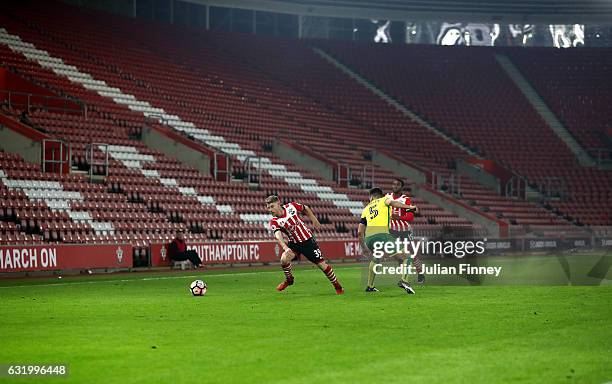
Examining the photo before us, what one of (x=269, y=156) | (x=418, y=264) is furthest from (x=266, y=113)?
(x=418, y=264)

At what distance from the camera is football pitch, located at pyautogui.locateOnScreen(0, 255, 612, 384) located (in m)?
10.1

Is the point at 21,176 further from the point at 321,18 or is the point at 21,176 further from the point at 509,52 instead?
the point at 509,52

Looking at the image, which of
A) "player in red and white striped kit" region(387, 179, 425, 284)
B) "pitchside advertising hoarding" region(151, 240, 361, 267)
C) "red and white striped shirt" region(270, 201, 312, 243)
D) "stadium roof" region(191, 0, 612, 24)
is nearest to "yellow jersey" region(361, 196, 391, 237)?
"red and white striped shirt" region(270, 201, 312, 243)

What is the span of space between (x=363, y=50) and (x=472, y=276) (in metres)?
44.6

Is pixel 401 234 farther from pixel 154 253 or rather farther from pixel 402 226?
pixel 154 253

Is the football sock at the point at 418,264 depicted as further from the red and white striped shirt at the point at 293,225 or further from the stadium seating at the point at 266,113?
→ the stadium seating at the point at 266,113

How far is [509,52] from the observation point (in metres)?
68.6

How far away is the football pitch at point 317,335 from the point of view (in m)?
10.1

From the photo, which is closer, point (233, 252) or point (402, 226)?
point (402, 226)

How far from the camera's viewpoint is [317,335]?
13227 mm

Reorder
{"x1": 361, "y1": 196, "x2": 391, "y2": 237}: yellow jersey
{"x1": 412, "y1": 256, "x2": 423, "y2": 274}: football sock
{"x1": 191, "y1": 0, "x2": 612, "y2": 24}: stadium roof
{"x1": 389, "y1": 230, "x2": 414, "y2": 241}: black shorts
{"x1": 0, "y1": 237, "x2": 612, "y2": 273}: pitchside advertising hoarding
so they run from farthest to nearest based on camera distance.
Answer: {"x1": 191, "y1": 0, "x2": 612, "y2": 24}: stadium roof → {"x1": 0, "y1": 237, "x2": 612, "y2": 273}: pitchside advertising hoarding → {"x1": 389, "y1": 230, "x2": 414, "y2": 241}: black shorts → {"x1": 412, "y1": 256, "x2": 423, "y2": 274}: football sock → {"x1": 361, "y1": 196, "x2": 391, "y2": 237}: yellow jersey

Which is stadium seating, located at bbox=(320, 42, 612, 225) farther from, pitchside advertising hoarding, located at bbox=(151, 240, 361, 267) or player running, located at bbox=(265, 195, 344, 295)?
player running, located at bbox=(265, 195, 344, 295)

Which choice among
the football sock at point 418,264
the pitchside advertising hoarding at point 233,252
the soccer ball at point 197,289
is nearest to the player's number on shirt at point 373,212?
the football sock at point 418,264

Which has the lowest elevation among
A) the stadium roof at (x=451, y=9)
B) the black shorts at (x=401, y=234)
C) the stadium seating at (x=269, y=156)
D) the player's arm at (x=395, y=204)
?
the black shorts at (x=401, y=234)
